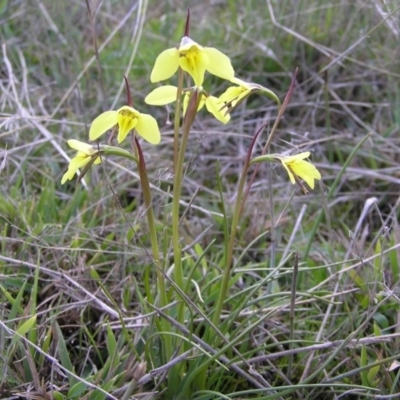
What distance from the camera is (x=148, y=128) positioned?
3.38ft

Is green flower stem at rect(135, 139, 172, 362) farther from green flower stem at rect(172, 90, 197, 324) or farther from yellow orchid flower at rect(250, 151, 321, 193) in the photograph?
yellow orchid flower at rect(250, 151, 321, 193)

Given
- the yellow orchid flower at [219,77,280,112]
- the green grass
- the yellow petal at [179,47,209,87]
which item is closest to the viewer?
the yellow petal at [179,47,209,87]

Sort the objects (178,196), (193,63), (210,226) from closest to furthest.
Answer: (193,63) < (178,196) < (210,226)

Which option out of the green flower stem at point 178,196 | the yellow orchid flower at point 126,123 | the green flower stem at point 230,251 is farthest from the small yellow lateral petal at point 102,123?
the green flower stem at point 230,251

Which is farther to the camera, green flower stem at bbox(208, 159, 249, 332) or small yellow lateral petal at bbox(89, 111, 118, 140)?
green flower stem at bbox(208, 159, 249, 332)

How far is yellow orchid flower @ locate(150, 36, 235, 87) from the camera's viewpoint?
3.24ft

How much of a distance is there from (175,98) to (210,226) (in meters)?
0.50

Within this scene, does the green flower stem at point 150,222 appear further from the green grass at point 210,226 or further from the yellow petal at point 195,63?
the yellow petal at point 195,63

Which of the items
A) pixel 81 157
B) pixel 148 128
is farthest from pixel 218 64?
pixel 81 157

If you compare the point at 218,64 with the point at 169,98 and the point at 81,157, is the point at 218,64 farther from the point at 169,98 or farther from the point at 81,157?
the point at 81,157

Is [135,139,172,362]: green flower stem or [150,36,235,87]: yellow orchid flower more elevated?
[150,36,235,87]: yellow orchid flower

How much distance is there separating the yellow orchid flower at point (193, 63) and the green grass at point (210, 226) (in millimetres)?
211

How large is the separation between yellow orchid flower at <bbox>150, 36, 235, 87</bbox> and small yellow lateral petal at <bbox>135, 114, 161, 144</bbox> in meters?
0.08

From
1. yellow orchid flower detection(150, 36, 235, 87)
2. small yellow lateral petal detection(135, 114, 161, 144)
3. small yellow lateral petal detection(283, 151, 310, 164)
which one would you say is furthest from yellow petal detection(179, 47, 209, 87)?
small yellow lateral petal detection(283, 151, 310, 164)
